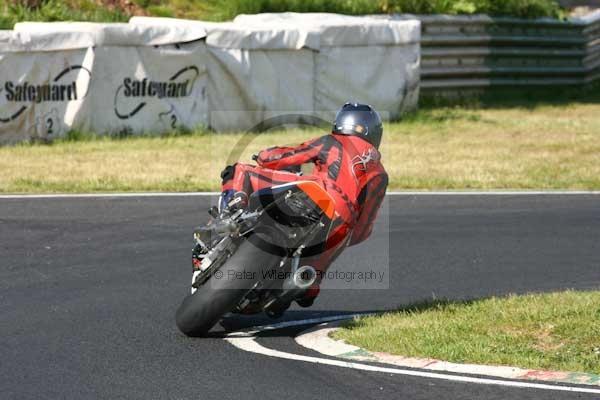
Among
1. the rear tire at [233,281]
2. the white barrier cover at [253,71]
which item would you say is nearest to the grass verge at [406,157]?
the white barrier cover at [253,71]

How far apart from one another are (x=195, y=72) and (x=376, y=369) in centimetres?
1240

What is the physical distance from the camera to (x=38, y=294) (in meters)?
8.49

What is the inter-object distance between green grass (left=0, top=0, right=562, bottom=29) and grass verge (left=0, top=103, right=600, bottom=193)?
2.67 metres

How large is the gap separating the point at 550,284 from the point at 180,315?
3476 mm

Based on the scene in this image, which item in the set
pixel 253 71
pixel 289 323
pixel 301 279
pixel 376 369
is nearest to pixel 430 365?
pixel 376 369

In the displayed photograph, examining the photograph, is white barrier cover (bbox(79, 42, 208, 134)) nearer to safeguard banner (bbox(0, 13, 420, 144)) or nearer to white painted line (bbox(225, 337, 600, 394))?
safeguard banner (bbox(0, 13, 420, 144))

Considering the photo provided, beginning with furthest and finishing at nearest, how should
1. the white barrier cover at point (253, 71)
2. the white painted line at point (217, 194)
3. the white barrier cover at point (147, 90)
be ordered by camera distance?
the white barrier cover at point (253, 71)
the white barrier cover at point (147, 90)
the white painted line at point (217, 194)

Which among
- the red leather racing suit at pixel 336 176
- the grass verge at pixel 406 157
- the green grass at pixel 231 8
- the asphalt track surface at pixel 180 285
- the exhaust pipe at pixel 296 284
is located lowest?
the grass verge at pixel 406 157

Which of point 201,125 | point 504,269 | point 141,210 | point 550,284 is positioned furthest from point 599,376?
point 201,125

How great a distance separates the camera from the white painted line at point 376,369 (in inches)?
243

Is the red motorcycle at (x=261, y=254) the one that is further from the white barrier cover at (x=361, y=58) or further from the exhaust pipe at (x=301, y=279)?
the white barrier cover at (x=361, y=58)

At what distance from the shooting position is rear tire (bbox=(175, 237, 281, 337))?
6887 millimetres

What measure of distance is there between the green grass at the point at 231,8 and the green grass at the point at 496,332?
46.2ft

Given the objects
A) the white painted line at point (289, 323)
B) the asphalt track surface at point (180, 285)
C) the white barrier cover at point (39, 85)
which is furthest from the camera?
the white barrier cover at point (39, 85)
